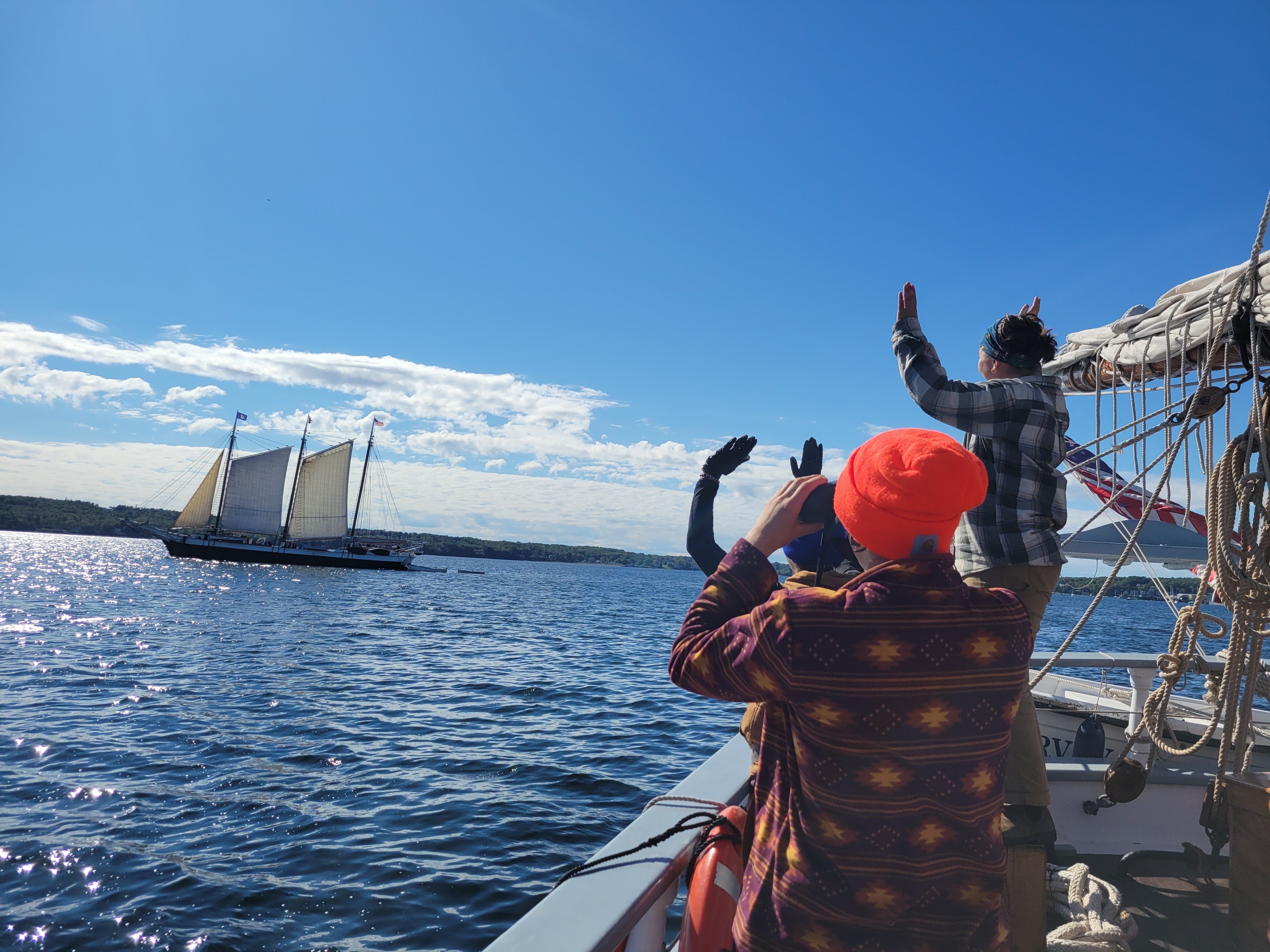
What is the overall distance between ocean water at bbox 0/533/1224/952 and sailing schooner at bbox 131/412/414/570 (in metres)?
53.3

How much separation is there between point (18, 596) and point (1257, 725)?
1767 inches

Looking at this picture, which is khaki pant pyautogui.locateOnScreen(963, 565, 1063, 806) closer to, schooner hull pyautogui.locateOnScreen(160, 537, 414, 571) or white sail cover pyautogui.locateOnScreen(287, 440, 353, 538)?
white sail cover pyautogui.locateOnScreen(287, 440, 353, 538)

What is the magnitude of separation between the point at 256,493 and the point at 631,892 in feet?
265

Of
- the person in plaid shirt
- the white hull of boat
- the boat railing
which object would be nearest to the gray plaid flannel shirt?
the person in plaid shirt

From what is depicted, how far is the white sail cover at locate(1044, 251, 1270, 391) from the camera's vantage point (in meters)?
3.00

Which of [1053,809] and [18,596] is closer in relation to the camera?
[1053,809]

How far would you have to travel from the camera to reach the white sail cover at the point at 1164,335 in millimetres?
3000

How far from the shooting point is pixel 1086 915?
2307 millimetres

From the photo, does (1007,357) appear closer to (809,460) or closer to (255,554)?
(809,460)

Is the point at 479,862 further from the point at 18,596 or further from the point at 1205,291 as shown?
the point at 18,596

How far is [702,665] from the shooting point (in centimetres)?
133

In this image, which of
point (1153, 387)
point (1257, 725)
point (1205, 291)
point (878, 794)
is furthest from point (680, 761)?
point (878, 794)

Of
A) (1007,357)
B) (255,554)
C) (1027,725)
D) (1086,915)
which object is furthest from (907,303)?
(255,554)

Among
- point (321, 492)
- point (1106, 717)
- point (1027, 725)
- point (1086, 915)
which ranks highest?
point (321, 492)
